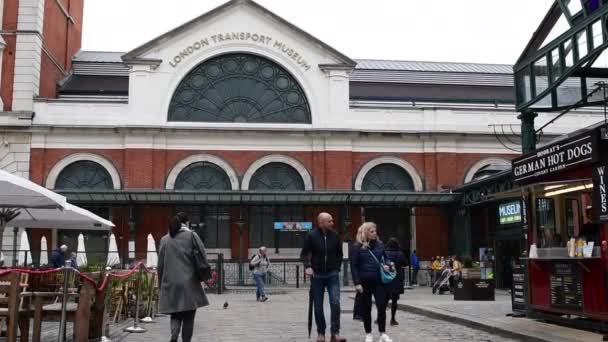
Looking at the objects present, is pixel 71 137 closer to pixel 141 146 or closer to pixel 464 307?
pixel 141 146

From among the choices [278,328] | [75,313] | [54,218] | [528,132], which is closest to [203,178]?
[54,218]

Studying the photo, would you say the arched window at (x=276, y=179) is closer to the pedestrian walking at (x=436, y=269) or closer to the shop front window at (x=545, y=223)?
the pedestrian walking at (x=436, y=269)

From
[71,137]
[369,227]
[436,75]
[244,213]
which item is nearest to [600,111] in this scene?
[436,75]

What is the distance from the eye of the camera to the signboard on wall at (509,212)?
25.1m

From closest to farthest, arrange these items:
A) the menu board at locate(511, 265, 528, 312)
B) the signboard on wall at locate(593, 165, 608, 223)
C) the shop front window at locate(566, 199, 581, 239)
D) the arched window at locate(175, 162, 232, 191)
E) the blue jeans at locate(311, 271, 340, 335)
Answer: the signboard on wall at locate(593, 165, 608, 223), the blue jeans at locate(311, 271, 340, 335), the shop front window at locate(566, 199, 581, 239), the menu board at locate(511, 265, 528, 312), the arched window at locate(175, 162, 232, 191)

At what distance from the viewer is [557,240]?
11.5 meters

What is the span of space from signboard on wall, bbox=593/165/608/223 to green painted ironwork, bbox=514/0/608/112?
1727 mm

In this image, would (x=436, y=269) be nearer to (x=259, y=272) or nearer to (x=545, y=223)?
(x=259, y=272)

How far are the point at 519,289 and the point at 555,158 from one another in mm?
2972

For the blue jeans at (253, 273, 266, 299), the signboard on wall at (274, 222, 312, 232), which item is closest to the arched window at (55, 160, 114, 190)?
the signboard on wall at (274, 222, 312, 232)

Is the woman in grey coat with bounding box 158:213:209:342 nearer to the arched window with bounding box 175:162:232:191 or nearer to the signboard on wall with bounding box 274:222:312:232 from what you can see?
the signboard on wall with bounding box 274:222:312:232

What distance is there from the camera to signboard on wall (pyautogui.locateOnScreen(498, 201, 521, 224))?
25141 mm

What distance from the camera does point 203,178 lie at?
33156mm

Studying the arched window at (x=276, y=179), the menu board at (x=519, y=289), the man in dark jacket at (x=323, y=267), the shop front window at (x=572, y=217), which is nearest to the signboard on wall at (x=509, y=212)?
the arched window at (x=276, y=179)
